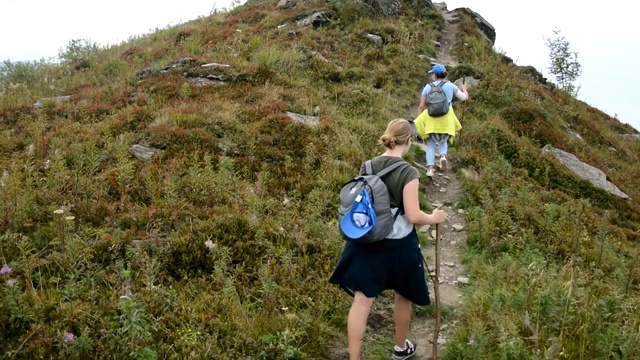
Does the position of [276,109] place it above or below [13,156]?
above

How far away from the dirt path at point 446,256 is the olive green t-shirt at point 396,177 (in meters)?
1.88

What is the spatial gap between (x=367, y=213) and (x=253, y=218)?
2859mm

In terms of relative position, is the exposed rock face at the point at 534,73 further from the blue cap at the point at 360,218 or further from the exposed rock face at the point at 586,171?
the blue cap at the point at 360,218

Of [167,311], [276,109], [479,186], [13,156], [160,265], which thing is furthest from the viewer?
[276,109]

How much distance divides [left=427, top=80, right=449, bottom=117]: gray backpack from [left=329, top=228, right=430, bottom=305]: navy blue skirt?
515 cm

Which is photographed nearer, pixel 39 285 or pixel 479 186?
pixel 39 285

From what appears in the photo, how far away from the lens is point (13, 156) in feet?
28.3

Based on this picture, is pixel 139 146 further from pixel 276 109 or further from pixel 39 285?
pixel 39 285

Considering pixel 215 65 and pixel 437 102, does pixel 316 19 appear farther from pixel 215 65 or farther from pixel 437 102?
pixel 437 102

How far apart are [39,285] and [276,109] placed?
6.72 metres

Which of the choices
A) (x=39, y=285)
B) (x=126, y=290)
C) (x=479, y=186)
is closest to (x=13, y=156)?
(x=39, y=285)

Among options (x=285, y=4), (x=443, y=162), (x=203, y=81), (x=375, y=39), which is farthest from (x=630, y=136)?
(x=203, y=81)

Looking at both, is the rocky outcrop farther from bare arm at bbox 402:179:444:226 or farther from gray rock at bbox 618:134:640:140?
gray rock at bbox 618:134:640:140

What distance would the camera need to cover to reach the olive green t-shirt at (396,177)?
167 inches
